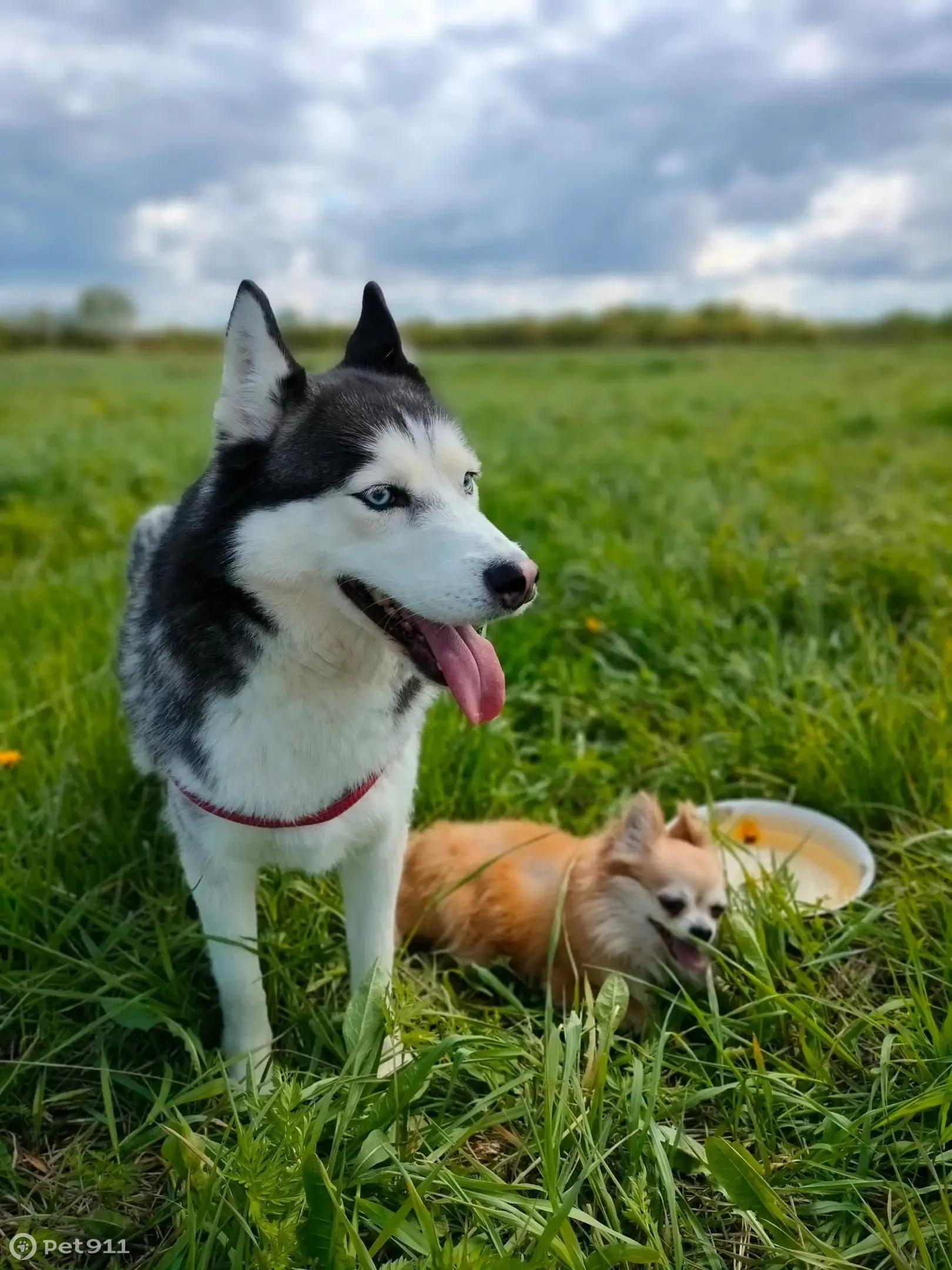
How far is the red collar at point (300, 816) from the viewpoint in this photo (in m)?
2.16

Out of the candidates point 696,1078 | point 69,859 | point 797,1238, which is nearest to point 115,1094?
point 69,859

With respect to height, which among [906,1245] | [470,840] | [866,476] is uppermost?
[866,476]

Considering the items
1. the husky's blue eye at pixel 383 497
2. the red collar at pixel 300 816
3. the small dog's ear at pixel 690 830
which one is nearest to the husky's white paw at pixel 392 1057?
the red collar at pixel 300 816

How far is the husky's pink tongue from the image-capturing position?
6.66ft

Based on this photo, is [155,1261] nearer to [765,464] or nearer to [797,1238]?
[797,1238]

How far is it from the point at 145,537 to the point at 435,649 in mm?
1653

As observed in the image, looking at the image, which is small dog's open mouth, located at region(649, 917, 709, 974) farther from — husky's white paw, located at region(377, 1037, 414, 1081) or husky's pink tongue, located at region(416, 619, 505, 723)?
husky's pink tongue, located at region(416, 619, 505, 723)

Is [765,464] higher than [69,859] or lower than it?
higher

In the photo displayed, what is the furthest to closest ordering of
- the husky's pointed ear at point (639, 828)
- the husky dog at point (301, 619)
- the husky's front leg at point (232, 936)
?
the husky's pointed ear at point (639, 828)
the husky's front leg at point (232, 936)
the husky dog at point (301, 619)

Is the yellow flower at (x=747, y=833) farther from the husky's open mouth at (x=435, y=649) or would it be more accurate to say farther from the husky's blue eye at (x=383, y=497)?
the husky's blue eye at (x=383, y=497)

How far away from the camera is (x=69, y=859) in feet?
9.12

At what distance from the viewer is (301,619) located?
2.05m

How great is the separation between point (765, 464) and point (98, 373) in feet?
50.5

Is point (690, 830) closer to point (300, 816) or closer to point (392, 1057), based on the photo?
point (392, 1057)
